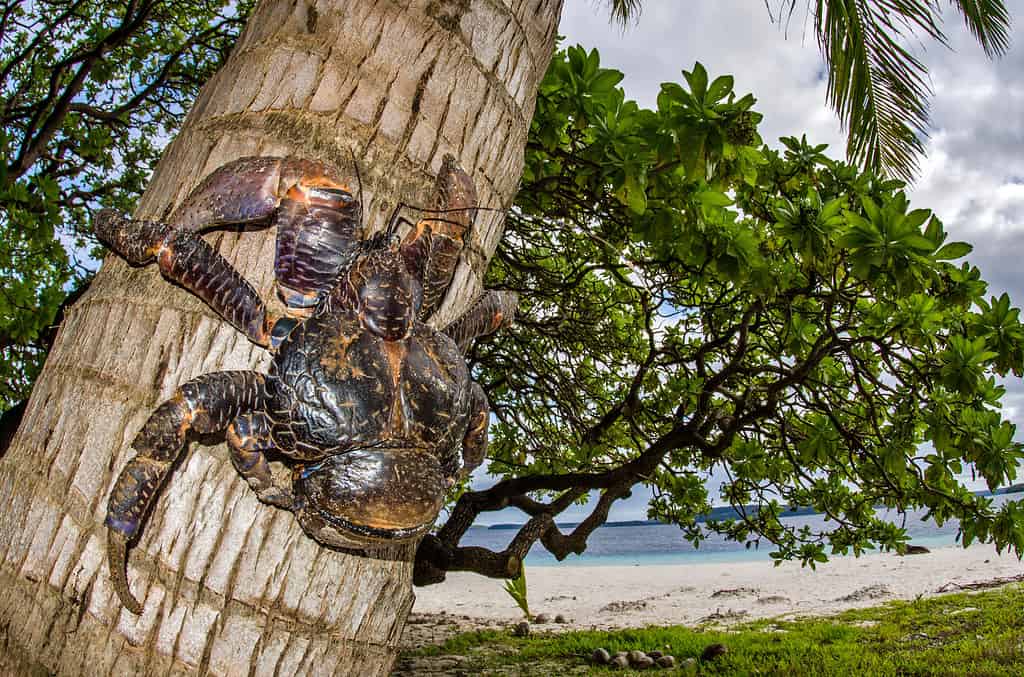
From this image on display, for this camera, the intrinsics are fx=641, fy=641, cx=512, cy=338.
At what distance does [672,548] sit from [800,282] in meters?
54.2

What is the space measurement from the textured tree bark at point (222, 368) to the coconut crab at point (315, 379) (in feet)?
0.17

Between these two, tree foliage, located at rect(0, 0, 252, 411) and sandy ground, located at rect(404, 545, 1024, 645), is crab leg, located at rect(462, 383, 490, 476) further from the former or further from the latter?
sandy ground, located at rect(404, 545, 1024, 645)

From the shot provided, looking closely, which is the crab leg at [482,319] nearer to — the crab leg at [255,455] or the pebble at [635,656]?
the crab leg at [255,455]

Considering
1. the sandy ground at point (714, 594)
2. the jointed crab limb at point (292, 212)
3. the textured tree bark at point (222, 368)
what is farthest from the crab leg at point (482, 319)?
the sandy ground at point (714, 594)

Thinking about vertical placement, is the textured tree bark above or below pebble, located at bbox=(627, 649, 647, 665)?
above

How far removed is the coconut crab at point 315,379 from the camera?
952 mm

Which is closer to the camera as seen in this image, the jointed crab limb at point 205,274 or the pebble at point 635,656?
the jointed crab limb at point 205,274

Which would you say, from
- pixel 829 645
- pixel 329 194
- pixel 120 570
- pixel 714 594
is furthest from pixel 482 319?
pixel 714 594

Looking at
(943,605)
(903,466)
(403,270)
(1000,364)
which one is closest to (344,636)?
(403,270)

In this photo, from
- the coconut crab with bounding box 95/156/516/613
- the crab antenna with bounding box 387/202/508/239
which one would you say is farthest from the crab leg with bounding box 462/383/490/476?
the crab antenna with bounding box 387/202/508/239

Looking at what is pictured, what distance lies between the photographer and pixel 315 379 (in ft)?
3.15

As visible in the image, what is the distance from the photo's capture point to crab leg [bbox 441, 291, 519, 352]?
134cm

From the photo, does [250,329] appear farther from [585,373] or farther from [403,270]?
[585,373]

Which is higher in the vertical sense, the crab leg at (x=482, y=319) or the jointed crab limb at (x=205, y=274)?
the crab leg at (x=482, y=319)
